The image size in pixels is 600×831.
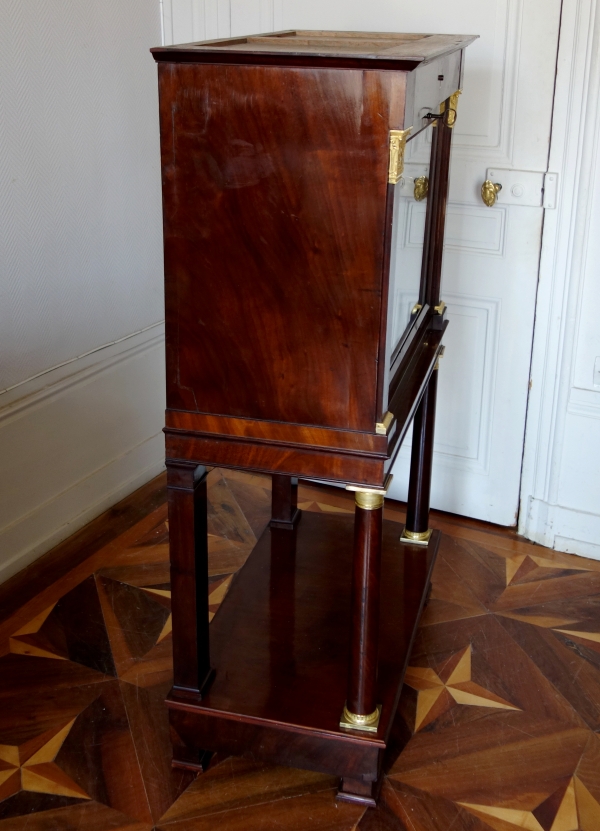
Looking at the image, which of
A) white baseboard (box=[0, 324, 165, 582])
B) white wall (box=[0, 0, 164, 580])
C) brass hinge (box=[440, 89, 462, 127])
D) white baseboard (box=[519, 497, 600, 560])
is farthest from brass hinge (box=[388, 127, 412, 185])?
white baseboard (box=[519, 497, 600, 560])

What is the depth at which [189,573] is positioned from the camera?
1.88 meters

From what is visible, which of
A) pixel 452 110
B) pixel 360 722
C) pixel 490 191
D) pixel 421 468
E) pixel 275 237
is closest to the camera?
pixel 275 237

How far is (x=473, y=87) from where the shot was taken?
2.78 meters

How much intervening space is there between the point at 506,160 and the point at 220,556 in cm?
157

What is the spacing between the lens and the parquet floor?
6.54 feet

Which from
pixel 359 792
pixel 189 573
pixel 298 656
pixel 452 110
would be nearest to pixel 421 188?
pixel 452 110

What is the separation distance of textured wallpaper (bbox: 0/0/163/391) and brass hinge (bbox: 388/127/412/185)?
1.52 m

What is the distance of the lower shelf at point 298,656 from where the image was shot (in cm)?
197

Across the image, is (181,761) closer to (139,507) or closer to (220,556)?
(220,556)

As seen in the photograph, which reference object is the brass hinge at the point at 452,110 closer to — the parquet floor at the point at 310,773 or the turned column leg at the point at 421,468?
the turned column leg at the point at 421,468

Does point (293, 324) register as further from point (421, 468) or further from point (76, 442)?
point (76, 442)

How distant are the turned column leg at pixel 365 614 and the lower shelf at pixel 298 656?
45 mm

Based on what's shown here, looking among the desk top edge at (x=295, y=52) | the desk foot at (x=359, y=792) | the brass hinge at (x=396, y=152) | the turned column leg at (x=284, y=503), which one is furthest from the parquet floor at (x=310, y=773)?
the desk top edge at (x=295, y=52)

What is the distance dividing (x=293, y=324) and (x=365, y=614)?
2.06ft
